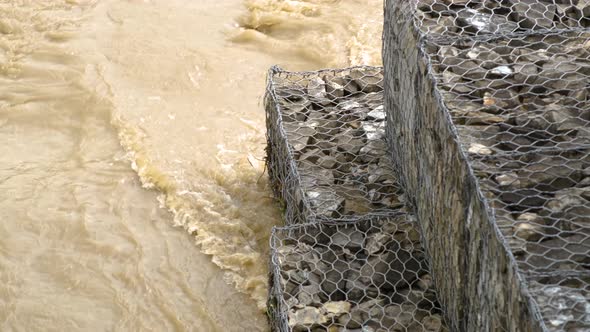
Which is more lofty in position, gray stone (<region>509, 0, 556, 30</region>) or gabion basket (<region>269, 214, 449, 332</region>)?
gray stone (<region>509, 0, 556, 30</region>)

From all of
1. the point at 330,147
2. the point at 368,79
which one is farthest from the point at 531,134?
the point at 368,79

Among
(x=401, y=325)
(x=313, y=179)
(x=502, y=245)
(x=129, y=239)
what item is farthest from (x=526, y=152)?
(x=129, y=239)

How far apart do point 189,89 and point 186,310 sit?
2424mm

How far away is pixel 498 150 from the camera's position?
11.1 ft

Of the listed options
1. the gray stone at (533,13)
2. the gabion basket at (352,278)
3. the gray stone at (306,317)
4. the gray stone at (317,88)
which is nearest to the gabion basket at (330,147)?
the gray stone at (317,88)

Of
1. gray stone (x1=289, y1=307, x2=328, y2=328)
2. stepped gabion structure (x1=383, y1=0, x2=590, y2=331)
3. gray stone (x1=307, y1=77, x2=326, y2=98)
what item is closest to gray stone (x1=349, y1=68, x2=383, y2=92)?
gray stone (x1=307, y1=77, x2=326, y2=98)

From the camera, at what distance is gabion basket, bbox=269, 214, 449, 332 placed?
3.76 m

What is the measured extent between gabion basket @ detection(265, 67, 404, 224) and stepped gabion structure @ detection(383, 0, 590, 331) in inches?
7.1

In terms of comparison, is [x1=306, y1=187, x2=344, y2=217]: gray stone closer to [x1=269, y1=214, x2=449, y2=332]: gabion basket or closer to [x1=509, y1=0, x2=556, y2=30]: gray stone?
[x1=269, y1=214, x2=449, y2=332]: gabion basket

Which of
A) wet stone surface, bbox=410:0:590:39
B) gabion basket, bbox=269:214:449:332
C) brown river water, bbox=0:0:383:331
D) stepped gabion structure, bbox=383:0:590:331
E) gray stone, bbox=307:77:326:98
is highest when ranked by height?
wet stone surface, bbox=410:0:590:39

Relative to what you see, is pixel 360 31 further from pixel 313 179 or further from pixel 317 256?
pixel 317 256

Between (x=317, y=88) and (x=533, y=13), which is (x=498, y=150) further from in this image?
(x=317, y=88)

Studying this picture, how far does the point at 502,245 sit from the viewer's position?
2.88 metres

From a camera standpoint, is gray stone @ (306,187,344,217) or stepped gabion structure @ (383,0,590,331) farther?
gray stone @ (306,187,344,217)
